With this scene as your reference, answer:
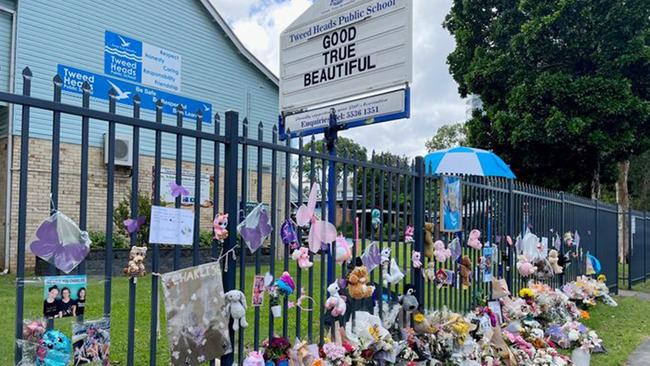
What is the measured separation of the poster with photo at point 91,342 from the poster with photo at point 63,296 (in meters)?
0.09

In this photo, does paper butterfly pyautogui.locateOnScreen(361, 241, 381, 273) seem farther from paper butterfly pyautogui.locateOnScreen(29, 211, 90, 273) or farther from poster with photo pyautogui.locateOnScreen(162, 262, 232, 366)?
paper butterfly pyautogui.locateOnScreen(29, 211, 90, 273)

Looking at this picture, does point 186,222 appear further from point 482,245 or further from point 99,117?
point 482,245

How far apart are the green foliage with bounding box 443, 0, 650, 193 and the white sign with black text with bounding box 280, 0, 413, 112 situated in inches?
409

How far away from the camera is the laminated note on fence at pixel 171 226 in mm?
2621

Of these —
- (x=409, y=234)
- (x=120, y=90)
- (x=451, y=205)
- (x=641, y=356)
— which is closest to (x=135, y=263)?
(x=409, y=234)

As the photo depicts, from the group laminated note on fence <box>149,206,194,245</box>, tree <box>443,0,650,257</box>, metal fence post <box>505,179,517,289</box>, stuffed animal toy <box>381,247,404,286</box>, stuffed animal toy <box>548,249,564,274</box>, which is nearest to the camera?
laminated note on fence <box>149,206,194,245</box>

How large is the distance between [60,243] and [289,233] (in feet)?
4.66

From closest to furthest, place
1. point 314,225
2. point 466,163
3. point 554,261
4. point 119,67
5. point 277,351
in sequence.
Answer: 1. point 277,351
2. point 314,225
3. point 554,261
4. point 466,163
5. point 119,67

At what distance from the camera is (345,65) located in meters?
5.55

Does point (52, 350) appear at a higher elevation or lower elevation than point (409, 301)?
higher

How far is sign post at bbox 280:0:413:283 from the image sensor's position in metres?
5.19

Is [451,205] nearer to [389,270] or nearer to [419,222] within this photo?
[419,222]

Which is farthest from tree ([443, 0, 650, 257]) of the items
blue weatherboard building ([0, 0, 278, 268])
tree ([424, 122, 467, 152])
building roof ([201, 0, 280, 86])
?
tree ([424, 122, 467, 152])

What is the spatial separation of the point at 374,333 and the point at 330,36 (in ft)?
10.5
